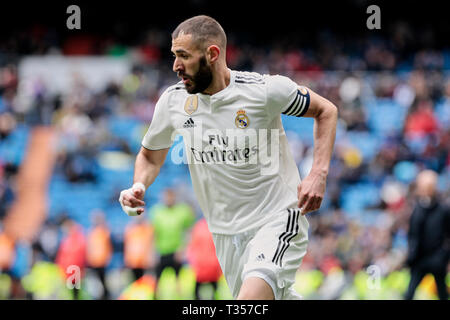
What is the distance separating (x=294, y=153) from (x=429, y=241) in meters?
6.36

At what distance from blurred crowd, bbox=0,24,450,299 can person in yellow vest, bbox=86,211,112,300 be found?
21mm

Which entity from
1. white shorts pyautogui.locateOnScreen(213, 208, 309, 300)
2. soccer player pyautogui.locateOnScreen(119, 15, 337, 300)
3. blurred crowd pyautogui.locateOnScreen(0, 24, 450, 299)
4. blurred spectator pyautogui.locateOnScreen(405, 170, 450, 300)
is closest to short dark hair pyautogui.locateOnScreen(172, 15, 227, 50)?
soccer player pyautogui.locateOnScreen(119, 15, 337, 300)

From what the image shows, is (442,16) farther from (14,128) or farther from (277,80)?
(277,80)

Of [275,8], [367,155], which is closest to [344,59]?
[275,8]

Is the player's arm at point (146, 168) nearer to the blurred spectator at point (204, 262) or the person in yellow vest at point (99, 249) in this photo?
the blurred spectator at point (204, 262)

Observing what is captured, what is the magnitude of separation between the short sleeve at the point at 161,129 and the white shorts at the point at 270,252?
79 cm

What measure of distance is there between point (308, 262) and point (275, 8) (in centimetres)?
1310

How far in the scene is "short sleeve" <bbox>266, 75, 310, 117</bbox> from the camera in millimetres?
4766

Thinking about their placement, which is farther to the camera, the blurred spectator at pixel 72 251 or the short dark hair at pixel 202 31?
the blurred spectator at pixel 72 251

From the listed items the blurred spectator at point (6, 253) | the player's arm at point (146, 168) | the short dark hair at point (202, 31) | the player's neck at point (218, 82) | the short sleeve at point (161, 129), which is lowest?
the blurred spectator at point (6, 253)

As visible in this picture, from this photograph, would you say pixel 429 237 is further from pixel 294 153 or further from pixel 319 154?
pixel 294 153

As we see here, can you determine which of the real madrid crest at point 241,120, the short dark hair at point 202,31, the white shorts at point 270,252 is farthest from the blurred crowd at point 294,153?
the short dark hair at point 202,31

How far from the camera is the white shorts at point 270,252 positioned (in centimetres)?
455

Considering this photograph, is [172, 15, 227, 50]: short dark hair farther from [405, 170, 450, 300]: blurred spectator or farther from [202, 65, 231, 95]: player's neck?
[405, 170, 450, 300]: blurred spectator
